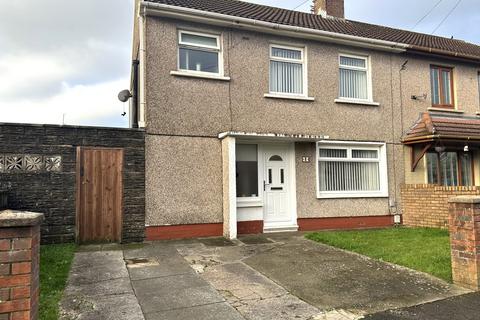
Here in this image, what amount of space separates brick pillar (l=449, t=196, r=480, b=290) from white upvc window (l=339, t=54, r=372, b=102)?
19.6ft

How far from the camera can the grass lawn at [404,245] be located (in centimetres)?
587

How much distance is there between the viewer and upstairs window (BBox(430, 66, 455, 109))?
1187 cm

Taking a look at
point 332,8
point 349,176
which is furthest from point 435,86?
point 332,8

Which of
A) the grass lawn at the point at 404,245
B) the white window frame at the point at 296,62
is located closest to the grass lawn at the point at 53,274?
the grass lawn at the point at 404,245

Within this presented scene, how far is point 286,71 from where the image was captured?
1008 centimetres

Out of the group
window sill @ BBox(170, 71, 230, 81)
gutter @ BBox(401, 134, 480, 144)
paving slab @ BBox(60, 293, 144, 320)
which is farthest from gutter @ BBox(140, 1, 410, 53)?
paving slab @ BBox(60, 293, 144, 320)

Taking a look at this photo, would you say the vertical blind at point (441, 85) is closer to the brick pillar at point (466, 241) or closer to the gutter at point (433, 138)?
the gutter at point (433, 138)

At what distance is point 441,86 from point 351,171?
4.54 m

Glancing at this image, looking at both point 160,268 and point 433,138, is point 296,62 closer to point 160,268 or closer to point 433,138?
point 433,138

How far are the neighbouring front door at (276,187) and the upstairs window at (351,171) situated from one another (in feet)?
3.22

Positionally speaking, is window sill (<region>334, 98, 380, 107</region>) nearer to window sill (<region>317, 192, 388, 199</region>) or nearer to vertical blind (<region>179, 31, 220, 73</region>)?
window sill (<region>317, 192, 388, 199</region>)

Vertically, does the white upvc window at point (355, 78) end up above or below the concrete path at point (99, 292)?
above

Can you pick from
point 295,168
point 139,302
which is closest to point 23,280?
point 139,302

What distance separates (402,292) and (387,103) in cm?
748
